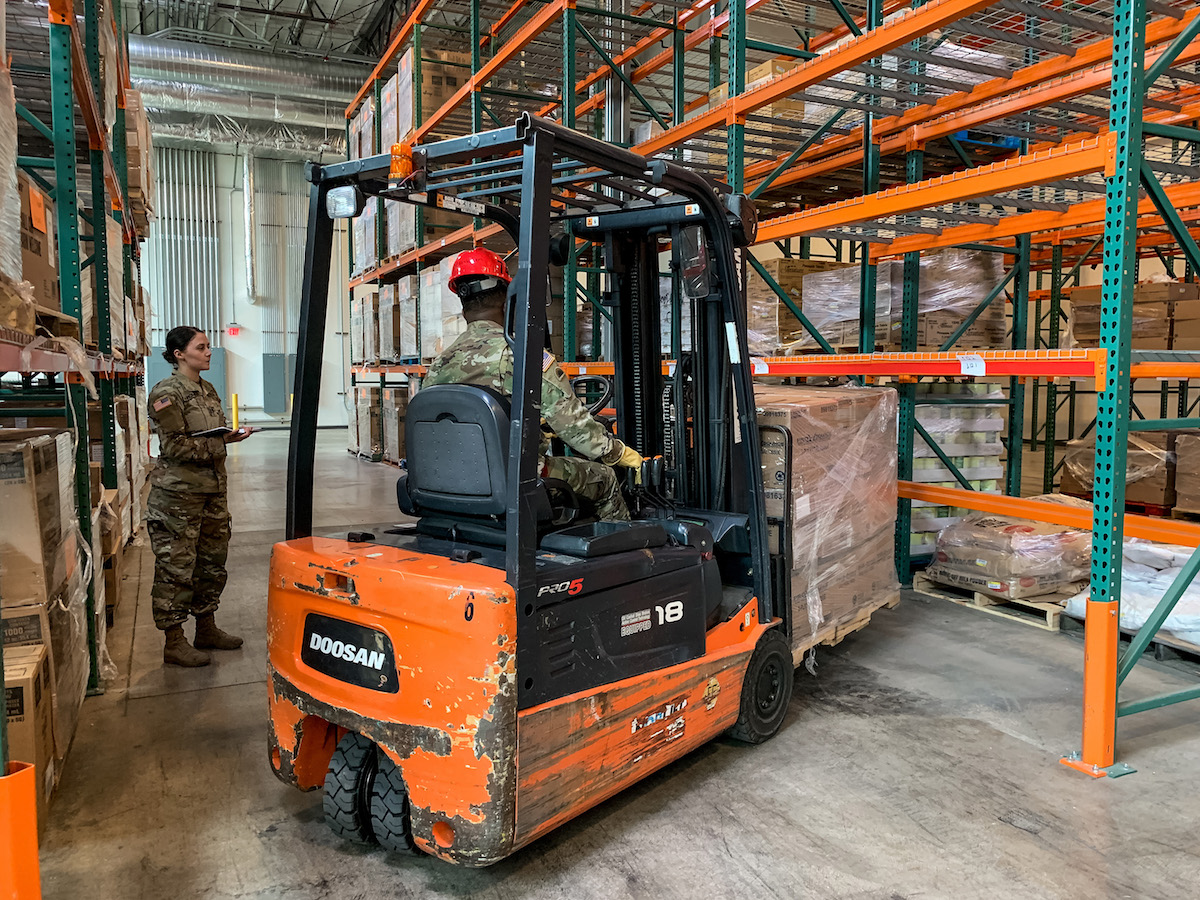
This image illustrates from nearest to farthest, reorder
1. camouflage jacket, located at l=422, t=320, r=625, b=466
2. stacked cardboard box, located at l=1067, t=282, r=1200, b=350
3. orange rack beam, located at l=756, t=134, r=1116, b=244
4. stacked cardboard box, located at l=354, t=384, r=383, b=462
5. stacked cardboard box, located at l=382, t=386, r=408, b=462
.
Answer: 1. camouflage jacket, located at l=422, t=320, r=625, b=466
2. orange rack beam, located at l=756, t=134, r=1116, b=244
3. stacked cardboard box, located at l=1067, t=282, r=1200, b=350
4. stacked cardboard box, located at l=382, t=386, r=408, b=462
5. stacked cardboard box, located at l=354, t=384, r=383, b=462

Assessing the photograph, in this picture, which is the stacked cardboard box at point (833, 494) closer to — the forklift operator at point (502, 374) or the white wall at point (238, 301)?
the forklift operator at point (502, 374)

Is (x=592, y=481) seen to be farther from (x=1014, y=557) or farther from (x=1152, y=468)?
(x=1152, y=468)

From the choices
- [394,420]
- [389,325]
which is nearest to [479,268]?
[389,325]

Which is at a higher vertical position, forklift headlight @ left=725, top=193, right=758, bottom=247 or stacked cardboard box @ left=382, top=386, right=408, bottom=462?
forklift headlight @ left=725, top=193, right=758, bottom=247

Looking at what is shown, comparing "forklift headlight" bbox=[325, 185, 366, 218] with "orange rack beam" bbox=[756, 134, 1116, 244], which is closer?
"forklift headlight" bbox=[325, 185, 366, 218]

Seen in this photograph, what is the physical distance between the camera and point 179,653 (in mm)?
4895

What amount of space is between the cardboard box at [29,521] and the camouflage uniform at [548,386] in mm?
1483

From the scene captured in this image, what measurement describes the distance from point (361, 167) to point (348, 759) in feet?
6.64

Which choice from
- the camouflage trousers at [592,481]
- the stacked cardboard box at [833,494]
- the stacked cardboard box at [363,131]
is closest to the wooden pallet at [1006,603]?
the stacked cardboard box at [833,494]

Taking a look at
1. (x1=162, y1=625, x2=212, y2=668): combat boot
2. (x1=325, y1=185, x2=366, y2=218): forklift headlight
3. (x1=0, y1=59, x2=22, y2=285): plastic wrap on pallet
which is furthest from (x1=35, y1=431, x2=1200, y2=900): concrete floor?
(x1=325, y1=185, x2=366, y2=218): forklift headlight

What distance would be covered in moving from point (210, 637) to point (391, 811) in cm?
286

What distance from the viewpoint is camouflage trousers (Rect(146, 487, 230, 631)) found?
188 inches

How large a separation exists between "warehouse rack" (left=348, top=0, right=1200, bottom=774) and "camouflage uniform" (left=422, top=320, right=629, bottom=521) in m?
2.03

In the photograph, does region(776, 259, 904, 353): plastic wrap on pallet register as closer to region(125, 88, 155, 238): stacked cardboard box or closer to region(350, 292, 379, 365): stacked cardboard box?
region(125, 88, 155, 238): stacked cardboard box
